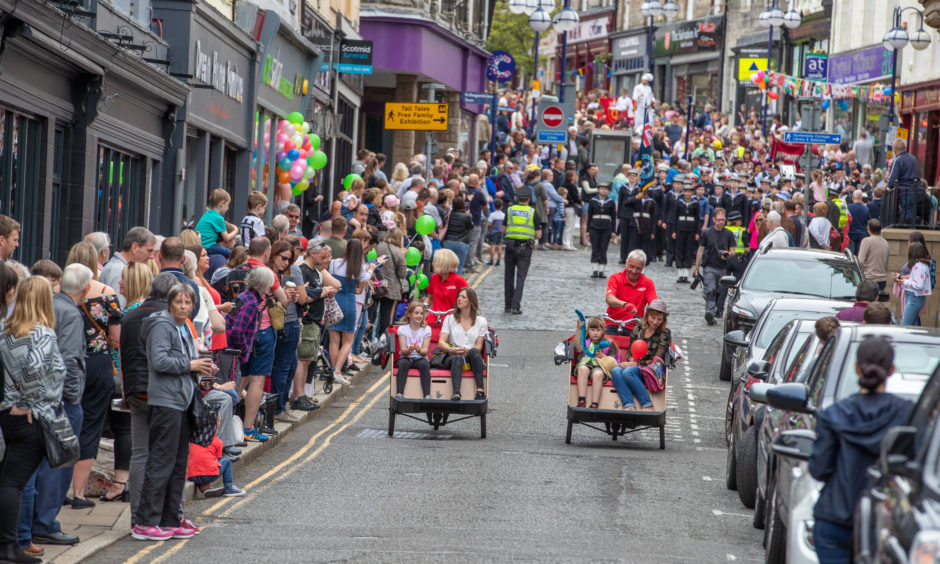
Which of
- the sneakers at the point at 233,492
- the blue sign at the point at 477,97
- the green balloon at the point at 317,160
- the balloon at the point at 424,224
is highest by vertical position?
→ the blue sign at the point at 477,97

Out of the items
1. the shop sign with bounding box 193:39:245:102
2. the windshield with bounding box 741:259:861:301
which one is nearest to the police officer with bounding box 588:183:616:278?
the shop sign with bounding box 193:39:245:102

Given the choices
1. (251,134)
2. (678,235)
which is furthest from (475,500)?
(678,235)

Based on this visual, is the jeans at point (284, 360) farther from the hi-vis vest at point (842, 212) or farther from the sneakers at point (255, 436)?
the hi-vis vest at point (842, 212)

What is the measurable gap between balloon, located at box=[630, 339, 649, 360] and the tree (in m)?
Result: 60.5

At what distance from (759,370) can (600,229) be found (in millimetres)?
18221

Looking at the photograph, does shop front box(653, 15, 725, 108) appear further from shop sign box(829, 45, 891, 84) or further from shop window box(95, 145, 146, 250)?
shop window box(95, 145, 146, 250)

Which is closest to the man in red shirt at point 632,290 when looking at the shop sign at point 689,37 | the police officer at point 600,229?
the police officer at point 600,229

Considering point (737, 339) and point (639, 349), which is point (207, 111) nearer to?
point (639, 349)

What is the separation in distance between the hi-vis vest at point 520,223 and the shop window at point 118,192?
740cm

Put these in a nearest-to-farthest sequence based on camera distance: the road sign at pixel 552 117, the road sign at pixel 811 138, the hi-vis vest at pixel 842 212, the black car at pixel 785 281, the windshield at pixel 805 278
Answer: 1. the black car at pixel 785 281
2. the windshield at pixel 805 278
3. the road sign at pixel 811 138
4. the hi-vis vest at pixel 842 212
5. the road sign at pixel 552 117

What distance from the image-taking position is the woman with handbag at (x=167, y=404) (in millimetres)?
10094

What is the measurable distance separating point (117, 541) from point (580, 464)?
205 inches

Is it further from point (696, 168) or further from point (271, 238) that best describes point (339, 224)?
point (696, 168)

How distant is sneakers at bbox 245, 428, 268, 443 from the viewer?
14273mm
